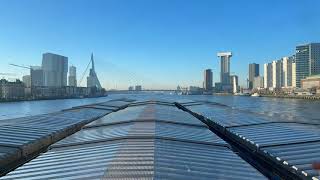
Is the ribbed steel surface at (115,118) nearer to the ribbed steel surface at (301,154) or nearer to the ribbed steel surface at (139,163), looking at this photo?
the ribbed steel surface at (139,163)

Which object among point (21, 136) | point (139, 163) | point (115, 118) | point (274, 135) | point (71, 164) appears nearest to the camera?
point (139, 163)

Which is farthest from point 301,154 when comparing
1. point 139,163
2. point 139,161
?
point 139,163

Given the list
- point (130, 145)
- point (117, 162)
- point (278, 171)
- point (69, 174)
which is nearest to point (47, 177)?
point (69, 174)

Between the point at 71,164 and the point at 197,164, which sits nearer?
the point at 197,164

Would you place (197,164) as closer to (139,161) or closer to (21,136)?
(139,161)

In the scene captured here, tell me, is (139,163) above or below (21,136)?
above

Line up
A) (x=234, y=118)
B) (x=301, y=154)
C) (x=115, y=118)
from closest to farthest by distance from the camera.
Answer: (x=301, y=154) < (x=115, y=118) < (x=234, y=118)

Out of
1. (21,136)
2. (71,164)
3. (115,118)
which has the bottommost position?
(21,136)

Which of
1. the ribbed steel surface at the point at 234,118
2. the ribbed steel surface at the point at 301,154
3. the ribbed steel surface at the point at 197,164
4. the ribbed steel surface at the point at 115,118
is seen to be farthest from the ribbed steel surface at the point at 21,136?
the ribbed steel surface at the point at 234,118

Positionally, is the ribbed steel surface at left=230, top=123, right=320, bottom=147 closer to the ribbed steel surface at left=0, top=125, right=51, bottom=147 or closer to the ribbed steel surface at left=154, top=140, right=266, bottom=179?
the ribbed steel surface at left=154, top=140, right=266, bottom=179
